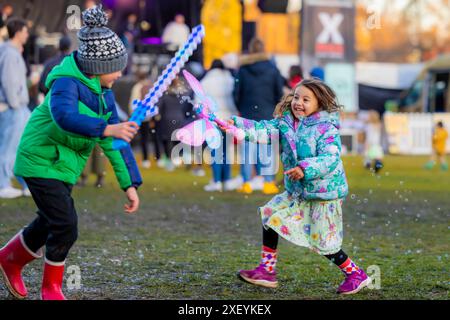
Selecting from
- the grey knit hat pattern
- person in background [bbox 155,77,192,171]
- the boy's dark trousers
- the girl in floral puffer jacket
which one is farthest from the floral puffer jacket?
person in background [bbox 155,77,192,171]

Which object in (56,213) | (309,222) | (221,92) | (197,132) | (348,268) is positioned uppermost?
(221,92)

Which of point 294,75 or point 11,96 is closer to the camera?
point 11,96

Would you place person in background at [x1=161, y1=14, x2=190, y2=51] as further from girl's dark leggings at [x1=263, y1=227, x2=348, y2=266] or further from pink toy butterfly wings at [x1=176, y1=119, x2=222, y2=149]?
pink toy butterfly wings at [x1=176, y1=119, x2=222, y2=149]

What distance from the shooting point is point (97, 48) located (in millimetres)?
4453

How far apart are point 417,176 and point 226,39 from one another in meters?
19.8

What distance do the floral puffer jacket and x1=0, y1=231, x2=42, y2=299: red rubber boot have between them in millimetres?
1359

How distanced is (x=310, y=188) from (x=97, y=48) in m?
1.42

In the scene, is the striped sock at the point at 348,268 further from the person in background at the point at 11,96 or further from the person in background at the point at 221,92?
the person in background at the point at 221,92

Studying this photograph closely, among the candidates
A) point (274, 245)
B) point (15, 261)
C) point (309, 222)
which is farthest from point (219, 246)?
point (15, 261)

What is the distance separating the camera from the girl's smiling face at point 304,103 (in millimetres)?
5020

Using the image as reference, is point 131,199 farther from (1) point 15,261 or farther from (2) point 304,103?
(2) point 304,103

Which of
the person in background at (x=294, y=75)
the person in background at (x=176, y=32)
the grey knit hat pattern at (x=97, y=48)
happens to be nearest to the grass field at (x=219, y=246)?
the grey knit hat pattern at (x=97, y=48)

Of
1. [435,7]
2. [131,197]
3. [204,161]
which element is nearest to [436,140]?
[204,161]

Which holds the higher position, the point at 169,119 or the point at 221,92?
the point at 221,92
